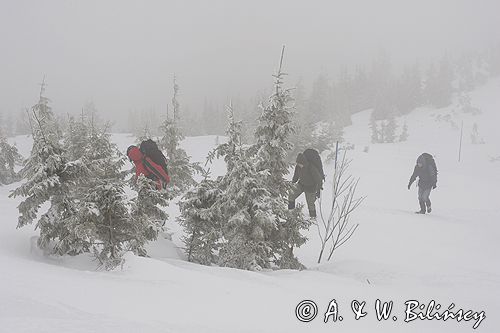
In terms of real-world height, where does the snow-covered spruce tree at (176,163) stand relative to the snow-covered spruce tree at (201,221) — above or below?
above

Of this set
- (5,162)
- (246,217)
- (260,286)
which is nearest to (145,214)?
(246,217)

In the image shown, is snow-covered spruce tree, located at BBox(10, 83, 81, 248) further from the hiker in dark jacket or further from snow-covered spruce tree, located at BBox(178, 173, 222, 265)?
the hiker in dark jacket

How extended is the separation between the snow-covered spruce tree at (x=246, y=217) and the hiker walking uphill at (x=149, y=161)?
212 centimetres

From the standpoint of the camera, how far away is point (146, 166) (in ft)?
27.8

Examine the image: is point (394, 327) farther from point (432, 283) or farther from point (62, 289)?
point (62, 289)

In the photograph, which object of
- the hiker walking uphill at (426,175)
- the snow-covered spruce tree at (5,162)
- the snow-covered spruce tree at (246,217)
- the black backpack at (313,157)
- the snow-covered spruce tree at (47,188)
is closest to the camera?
the snow-covered spruce tree at (47,188)

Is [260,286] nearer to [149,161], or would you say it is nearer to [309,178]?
[149,161]

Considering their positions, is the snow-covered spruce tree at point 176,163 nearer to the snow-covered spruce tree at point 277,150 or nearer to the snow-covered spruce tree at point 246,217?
the snow-covered spruce tree at point 277,150

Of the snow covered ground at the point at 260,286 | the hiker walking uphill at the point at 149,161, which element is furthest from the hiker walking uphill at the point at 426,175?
the hiker walking uphill at the point at 149,161

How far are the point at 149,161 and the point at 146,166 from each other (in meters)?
0.15

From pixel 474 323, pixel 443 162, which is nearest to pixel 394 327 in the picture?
pixel 474 323

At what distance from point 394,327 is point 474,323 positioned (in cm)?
138

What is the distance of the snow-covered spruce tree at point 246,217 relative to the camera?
22.7 feet

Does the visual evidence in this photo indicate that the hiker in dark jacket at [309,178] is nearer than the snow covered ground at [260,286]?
No
